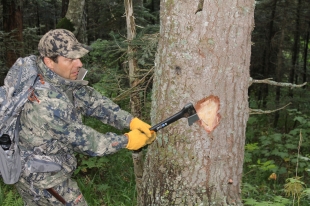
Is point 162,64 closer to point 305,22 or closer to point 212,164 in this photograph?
point 212,164

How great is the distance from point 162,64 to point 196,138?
2.26 ft

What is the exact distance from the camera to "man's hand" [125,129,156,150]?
293 centimetres

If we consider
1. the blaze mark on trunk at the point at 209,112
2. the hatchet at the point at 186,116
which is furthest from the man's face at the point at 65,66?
the blaze mark on trunk at the point at 209,112

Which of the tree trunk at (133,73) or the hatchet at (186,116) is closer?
the hatchet at (186,116)

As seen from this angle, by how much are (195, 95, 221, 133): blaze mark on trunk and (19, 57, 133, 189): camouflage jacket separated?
75 centimetres

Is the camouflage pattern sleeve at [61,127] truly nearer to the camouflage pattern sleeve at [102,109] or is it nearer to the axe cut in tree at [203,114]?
the camouflage pattern sleeve at [102,109]

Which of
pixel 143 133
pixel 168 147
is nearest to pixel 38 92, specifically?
pixel 143 133

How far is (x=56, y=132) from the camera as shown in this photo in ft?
9.27

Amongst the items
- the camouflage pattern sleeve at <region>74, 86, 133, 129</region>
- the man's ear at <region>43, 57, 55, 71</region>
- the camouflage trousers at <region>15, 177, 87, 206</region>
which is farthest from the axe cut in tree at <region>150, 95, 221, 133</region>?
the camouflage trousers at <region>15, 177, 87, 206</region>

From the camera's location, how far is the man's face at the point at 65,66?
294cm

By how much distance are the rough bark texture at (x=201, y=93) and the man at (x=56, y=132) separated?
32 cm

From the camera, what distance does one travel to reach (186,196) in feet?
9.34

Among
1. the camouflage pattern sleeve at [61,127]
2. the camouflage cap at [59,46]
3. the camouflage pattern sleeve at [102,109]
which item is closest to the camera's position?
the camouflage pattern sleeve at [61,127]

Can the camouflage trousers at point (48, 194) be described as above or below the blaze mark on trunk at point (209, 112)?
below
